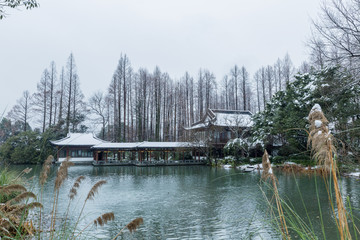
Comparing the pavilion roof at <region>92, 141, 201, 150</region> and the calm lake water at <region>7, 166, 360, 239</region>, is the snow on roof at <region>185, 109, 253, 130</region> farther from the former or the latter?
the calm lake water at <region>7, 166, 360, 239</region>

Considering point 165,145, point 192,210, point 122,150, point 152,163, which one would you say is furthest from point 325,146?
point 122,150

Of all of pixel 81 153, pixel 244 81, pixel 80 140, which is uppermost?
pixel 244 81

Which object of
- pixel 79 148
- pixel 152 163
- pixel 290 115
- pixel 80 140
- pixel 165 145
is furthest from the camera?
pixel 79 148

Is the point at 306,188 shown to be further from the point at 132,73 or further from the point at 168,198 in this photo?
the point at 132,73

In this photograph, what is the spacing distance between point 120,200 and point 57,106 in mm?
23882

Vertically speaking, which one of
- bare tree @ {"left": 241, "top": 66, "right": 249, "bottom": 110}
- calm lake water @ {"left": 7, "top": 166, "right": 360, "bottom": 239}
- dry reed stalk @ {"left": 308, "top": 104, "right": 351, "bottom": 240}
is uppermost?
bare tree @ {"left": 241, "top": 66, "right": 249, "bottom": 110}

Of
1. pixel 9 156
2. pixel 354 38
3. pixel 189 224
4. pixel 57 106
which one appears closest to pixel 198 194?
pixel 189 224

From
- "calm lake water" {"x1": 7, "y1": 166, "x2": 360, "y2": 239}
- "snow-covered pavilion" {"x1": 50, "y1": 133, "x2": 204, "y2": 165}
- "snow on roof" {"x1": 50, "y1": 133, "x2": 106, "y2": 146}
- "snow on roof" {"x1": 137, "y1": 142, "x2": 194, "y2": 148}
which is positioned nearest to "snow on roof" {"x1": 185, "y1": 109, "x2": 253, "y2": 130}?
"snow on roof" {"x1": 137, "y1": 142, "x2": 194, "y2": 148}

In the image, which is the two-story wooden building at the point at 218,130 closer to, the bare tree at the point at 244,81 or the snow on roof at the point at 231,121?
the snow on roof at the point at 231,121

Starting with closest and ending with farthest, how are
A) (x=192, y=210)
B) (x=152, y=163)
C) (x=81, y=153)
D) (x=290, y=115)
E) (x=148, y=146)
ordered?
(x=192, y=210) < (x=290, y=115) < (x=148, y=146) < (x=152, y=163) < (x=81, y=153)

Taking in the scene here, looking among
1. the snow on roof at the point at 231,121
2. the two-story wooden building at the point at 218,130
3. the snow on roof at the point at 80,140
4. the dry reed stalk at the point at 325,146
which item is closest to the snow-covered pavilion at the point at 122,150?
the snow on roof at the point at 80,140

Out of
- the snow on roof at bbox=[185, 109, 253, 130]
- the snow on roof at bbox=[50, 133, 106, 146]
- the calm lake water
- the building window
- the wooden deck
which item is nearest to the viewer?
the calm lake water

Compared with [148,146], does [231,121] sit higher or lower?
higher

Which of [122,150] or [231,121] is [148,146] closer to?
[122,150]
